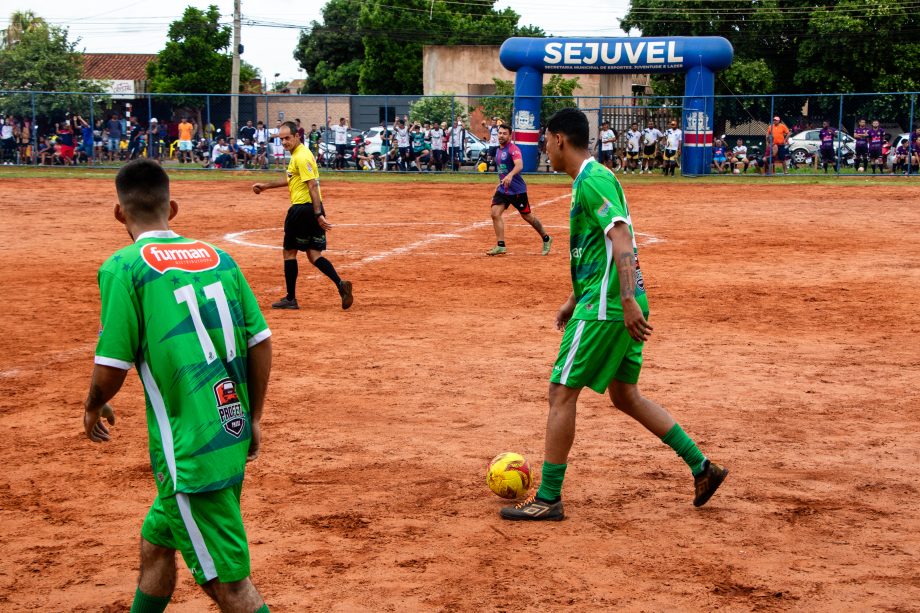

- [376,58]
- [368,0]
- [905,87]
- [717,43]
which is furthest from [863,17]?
[368,0]

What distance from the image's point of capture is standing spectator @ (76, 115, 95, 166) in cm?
3759

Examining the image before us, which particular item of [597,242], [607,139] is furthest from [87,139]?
[597,242]

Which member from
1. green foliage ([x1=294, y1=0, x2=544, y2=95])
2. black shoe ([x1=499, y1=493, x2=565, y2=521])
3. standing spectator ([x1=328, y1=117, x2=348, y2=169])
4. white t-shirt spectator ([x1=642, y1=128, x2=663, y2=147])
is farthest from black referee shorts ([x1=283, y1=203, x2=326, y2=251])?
green foliage ([x1=294, y1=0, x2=544, y2=95])

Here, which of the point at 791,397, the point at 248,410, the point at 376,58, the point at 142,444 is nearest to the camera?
the point at 248,410

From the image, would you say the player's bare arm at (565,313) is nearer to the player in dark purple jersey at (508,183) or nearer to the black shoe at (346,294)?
the black shoe at (346,294)

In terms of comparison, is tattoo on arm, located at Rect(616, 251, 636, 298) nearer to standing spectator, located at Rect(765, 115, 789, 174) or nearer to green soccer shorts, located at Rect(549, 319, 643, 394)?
green soccer shorts, located at Rect(549, 319, 643, 394)

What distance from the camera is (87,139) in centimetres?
3772

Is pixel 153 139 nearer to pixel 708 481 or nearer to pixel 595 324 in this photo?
pixel 595 324

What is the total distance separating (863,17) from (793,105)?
5.51 metres

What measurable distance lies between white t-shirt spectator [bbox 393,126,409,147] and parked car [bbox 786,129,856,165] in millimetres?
13036

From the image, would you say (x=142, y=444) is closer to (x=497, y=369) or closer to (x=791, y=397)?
(x=497, y=369)

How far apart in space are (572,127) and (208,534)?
317 centimetres

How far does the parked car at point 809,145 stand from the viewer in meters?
35.1

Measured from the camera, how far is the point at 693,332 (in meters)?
10.5
